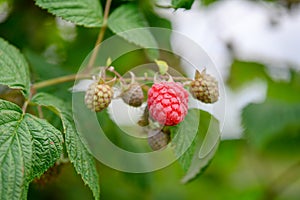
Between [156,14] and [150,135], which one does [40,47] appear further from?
[150,135]

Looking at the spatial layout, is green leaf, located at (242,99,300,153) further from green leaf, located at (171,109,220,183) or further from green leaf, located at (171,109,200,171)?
green leaf, located at (171,109,200,171)

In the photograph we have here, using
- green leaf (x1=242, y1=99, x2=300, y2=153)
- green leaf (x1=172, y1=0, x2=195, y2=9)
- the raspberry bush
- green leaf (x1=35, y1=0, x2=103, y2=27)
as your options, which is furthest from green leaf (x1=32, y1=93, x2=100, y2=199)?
green leaf (x1=242, y1=99, x2=300, y2=153)

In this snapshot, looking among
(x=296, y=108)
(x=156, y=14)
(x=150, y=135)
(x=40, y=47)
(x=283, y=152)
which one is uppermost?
(x=150, y=135)

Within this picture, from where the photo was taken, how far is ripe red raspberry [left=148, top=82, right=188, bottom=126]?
1.05m

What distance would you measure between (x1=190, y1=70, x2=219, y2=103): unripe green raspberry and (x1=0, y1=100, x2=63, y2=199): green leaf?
29 cm

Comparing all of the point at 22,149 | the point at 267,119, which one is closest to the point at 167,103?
the point at 22,149

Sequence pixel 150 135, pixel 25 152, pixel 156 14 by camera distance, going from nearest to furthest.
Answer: pixel 25 152 < pixel 150 135 < pixel 156 14

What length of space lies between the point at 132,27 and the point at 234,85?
112 centimetres

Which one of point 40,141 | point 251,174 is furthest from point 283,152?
point 40,141

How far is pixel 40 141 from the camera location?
38.9 inches

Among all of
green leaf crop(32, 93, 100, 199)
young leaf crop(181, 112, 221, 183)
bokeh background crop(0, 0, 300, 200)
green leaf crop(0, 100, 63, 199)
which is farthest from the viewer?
bokeh background crop(0, 0, 300, 200)

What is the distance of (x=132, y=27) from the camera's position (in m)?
1.40

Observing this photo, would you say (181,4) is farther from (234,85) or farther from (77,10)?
(234,85)

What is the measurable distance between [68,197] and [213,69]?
857 millimetres
